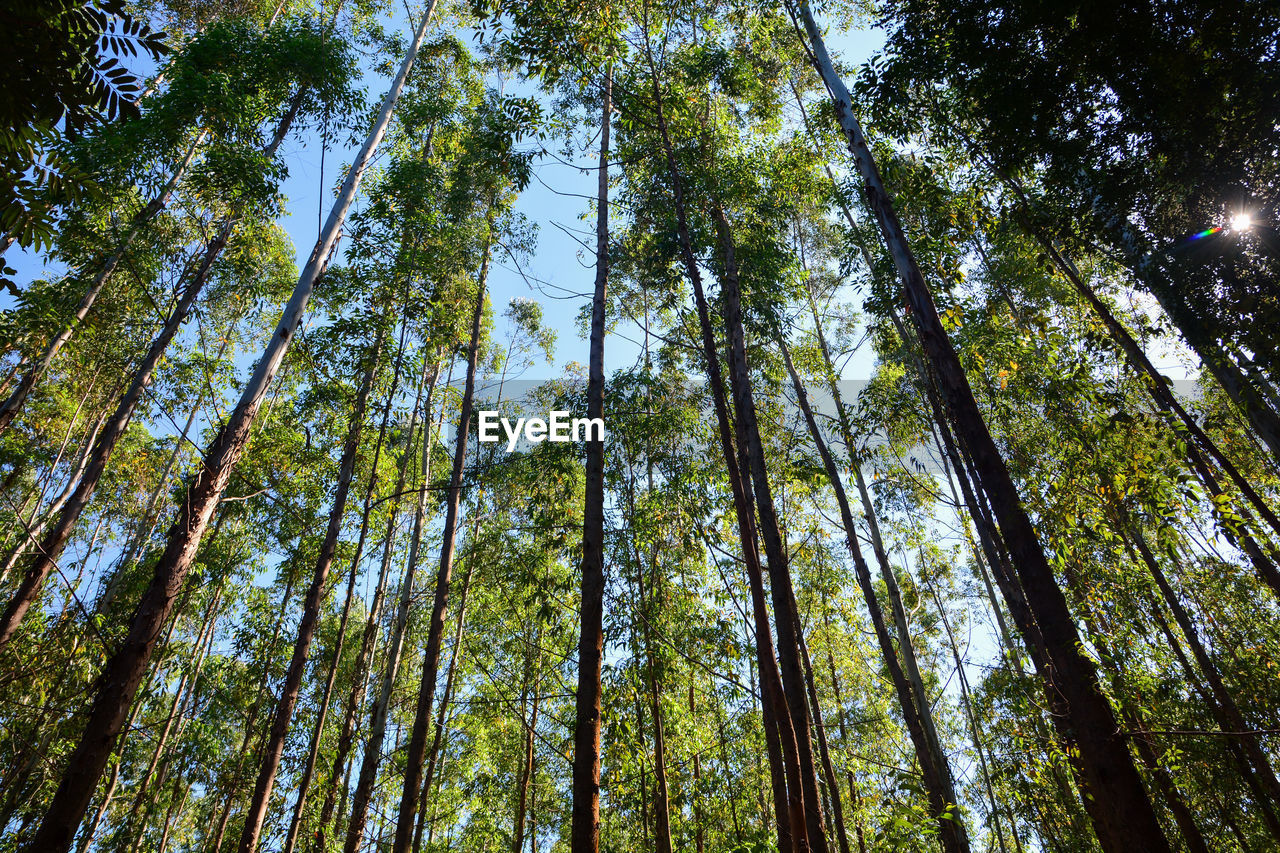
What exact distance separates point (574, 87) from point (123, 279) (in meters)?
7.79

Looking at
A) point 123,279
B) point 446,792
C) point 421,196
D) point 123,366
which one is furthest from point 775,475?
point 446,792

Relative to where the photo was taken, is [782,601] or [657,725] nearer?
[782,601]

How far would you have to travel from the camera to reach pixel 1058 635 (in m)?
3.23

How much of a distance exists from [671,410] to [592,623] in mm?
4866

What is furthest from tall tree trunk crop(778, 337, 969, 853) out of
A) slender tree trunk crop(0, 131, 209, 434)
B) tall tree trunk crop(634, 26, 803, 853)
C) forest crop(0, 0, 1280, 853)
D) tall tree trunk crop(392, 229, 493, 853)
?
slender tree trunk crop(0, 131, 209, 434)

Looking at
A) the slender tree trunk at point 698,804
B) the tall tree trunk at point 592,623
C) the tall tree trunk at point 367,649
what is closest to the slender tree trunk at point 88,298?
the tall tree trunk at point 367,649

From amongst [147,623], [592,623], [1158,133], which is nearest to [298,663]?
[147,623]

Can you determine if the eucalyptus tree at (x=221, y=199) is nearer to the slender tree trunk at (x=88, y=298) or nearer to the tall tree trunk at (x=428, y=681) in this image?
the slender tree trunk at (x=88, y=298)

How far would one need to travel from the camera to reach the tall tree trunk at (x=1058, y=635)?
2877 millimetres

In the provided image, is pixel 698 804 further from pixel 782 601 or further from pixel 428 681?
pixel 782 601

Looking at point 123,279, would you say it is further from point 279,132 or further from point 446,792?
point 446,792

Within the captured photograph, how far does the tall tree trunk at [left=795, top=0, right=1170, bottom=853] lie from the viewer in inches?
113

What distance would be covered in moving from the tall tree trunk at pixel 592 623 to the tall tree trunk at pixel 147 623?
2.85 m

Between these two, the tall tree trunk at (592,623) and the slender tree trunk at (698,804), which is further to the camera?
the slender tree trunk at (698,804)
